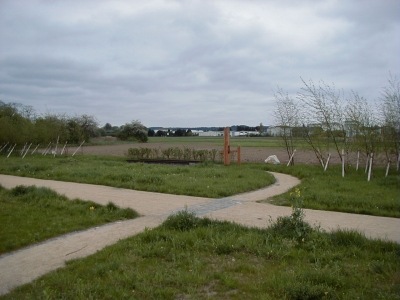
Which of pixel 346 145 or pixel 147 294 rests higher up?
pixel 346 145

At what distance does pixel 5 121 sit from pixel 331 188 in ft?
87.9

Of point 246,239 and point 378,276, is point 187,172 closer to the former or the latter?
point 246,239

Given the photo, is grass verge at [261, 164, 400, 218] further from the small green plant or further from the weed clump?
the weed clump

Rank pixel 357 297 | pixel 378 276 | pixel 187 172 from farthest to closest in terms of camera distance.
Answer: pixel 187 172
pixel 378 276
pixel 357 297

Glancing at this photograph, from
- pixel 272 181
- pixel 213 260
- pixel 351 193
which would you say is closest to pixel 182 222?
pixel 213 260

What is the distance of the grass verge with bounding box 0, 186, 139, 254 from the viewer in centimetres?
685

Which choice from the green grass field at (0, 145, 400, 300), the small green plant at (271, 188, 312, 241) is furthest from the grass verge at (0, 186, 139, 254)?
the small green plant at (271, 188, 312, 241)

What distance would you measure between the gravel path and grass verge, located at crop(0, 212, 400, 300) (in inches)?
17.9

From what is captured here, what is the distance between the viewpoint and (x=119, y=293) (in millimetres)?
4363

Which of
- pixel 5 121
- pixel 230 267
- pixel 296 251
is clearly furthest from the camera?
pixel 5 121

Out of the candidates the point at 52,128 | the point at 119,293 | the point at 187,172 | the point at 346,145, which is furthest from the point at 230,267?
the point at 52,128

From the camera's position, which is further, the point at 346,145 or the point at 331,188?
the point at 346,145

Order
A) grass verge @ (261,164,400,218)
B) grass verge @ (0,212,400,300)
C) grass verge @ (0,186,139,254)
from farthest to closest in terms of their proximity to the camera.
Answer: grass verge @ (261,164,400,218), grass verge @ (0,186,139,254), grass verge @ (0,212,400,300)

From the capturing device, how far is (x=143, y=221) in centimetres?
796
